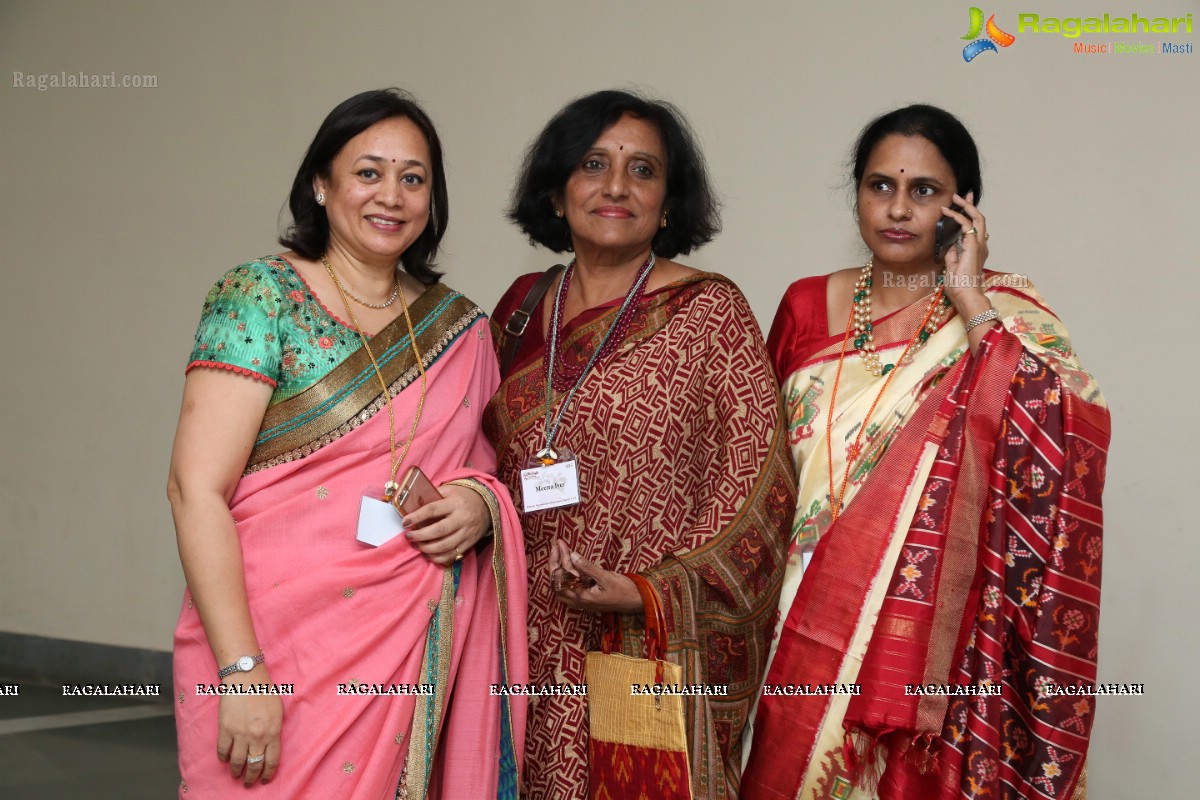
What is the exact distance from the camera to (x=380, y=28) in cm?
445

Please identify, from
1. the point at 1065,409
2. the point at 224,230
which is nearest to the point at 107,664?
the point at 224,230

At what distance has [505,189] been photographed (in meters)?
4.23

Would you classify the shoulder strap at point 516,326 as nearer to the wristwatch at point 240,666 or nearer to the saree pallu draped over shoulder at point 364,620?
the saree pallu draped over shoulder at point 364,620

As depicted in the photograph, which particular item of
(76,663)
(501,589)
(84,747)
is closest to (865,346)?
(501,589)

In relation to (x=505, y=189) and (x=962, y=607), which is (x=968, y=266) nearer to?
(x=962, y=607)

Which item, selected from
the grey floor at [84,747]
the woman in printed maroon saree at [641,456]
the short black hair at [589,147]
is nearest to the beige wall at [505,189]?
the grey floor at [84,747]

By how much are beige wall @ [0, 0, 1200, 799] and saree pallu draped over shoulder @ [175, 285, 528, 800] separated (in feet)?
6.48

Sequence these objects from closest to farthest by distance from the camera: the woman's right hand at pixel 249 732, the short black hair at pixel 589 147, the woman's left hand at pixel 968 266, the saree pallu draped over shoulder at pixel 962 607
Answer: the woman's right hand at pixel 249 732
the saree pallu draped over shoulder at pixel 962 607
the woman's left hand at pixel 968 266
the short black hair at pixel 589 147

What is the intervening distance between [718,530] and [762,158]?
201cm

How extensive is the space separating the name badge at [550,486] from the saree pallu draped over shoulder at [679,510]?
54 mm

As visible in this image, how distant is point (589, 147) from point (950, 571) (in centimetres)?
113

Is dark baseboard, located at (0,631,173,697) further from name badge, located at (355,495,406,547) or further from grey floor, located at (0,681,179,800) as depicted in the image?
name badge, located at (355,495,406,547)

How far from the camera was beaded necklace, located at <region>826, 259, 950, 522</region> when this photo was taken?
2.30 metres

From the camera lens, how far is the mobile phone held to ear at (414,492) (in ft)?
6.40
